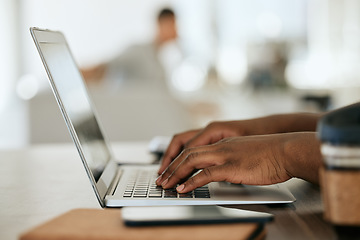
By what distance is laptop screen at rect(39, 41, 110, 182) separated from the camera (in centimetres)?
87

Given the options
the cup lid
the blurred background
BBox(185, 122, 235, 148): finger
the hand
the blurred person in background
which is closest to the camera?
the cup lid

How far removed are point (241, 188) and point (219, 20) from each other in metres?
8.84

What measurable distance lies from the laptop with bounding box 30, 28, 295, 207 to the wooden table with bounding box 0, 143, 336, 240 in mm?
33

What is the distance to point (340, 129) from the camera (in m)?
0.55

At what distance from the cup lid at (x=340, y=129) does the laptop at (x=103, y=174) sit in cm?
26

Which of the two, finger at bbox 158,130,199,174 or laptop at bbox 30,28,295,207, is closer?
laptop at bbox 30,28,295,207

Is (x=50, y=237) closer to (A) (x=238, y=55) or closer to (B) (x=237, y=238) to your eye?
(B) (x=237, y=238)

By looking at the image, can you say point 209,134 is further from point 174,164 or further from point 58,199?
point 58,199

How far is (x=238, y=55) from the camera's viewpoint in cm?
966

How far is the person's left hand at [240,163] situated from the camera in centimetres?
82

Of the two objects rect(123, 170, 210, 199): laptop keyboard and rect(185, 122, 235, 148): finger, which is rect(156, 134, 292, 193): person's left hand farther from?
rect(185, 122, 235, 148): finger

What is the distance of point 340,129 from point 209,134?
568 millimetres

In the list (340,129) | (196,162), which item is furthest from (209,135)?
(340,129)

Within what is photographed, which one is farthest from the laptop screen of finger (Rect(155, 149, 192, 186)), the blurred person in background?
the blurred person in background
